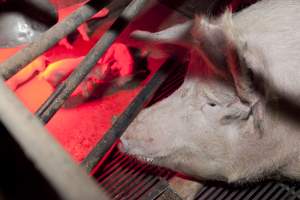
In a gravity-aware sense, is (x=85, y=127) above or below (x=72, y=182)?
below

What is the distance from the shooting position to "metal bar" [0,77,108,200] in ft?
1.81

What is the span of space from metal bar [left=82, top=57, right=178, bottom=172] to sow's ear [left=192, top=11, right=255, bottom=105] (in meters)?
1.08

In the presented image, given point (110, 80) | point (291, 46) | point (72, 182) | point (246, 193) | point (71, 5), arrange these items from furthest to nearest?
1. point (110, 80)
2. point (71, 5)
3. point (246, 193)
4. point (291, 46)
5. point (72, 182)

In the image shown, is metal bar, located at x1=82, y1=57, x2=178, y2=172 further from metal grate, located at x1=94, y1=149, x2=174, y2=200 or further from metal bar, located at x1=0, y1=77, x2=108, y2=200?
metal bar, located at x1=0, y1=77, x2=108, y2=200

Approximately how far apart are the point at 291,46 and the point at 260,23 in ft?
0.78

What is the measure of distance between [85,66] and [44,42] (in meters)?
0.31

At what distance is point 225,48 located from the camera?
5.21 feet

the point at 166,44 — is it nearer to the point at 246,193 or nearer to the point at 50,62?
the point at 246,193

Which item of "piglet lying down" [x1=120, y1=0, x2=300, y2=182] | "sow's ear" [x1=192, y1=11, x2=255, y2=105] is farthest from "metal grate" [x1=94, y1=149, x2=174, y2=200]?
"sow's ear" [x1=192, y1=11, x2=255, y2=105]

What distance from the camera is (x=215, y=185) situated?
2627 millimetres

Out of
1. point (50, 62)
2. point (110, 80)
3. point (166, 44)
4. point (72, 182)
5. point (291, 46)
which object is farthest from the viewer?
point (110, 80)

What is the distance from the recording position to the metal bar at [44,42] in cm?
149

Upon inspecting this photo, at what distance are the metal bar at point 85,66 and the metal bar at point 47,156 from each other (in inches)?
47.3

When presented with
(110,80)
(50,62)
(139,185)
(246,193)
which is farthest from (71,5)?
(246,193)
